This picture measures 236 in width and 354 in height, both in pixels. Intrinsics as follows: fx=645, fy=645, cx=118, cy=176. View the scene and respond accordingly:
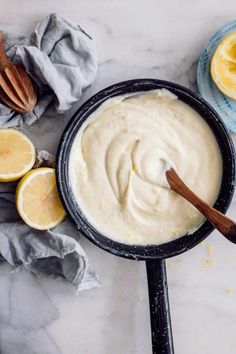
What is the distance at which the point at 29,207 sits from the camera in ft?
4.29

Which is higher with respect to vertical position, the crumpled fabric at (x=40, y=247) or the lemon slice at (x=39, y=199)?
the lemon slice at (x=39, y=199)

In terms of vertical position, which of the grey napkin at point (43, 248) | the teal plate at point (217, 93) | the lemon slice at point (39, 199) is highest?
the teal plate at point (217, 93)

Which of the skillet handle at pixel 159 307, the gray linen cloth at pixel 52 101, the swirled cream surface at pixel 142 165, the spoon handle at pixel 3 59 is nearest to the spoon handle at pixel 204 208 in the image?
the swirled cream surface at pixel 142 165

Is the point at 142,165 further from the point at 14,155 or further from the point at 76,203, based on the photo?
the point at 14,155

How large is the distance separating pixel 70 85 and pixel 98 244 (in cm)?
33

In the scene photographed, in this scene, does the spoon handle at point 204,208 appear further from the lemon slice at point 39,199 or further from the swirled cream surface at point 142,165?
the lemon slice at point 39,199

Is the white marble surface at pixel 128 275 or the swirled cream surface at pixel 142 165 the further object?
the white marble surface at pixel 128 275

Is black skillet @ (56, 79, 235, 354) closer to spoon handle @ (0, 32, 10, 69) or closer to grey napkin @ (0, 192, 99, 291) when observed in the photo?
grey napkin @ (0, 192, 99, 291)

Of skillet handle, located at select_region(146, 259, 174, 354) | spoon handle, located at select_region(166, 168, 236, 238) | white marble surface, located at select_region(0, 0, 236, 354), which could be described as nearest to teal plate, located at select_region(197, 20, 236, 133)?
white marble surface, located at select_region(0, 0, 236, 354)

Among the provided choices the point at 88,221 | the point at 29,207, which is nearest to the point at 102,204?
the point at 88,221

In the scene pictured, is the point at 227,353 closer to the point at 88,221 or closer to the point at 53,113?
the point at 88,221

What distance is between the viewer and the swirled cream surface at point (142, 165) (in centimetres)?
129

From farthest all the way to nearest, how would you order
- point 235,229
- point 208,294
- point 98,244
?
point 208,294, point 98,244, point 235,229

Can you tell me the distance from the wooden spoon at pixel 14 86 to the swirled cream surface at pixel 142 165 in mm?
132
